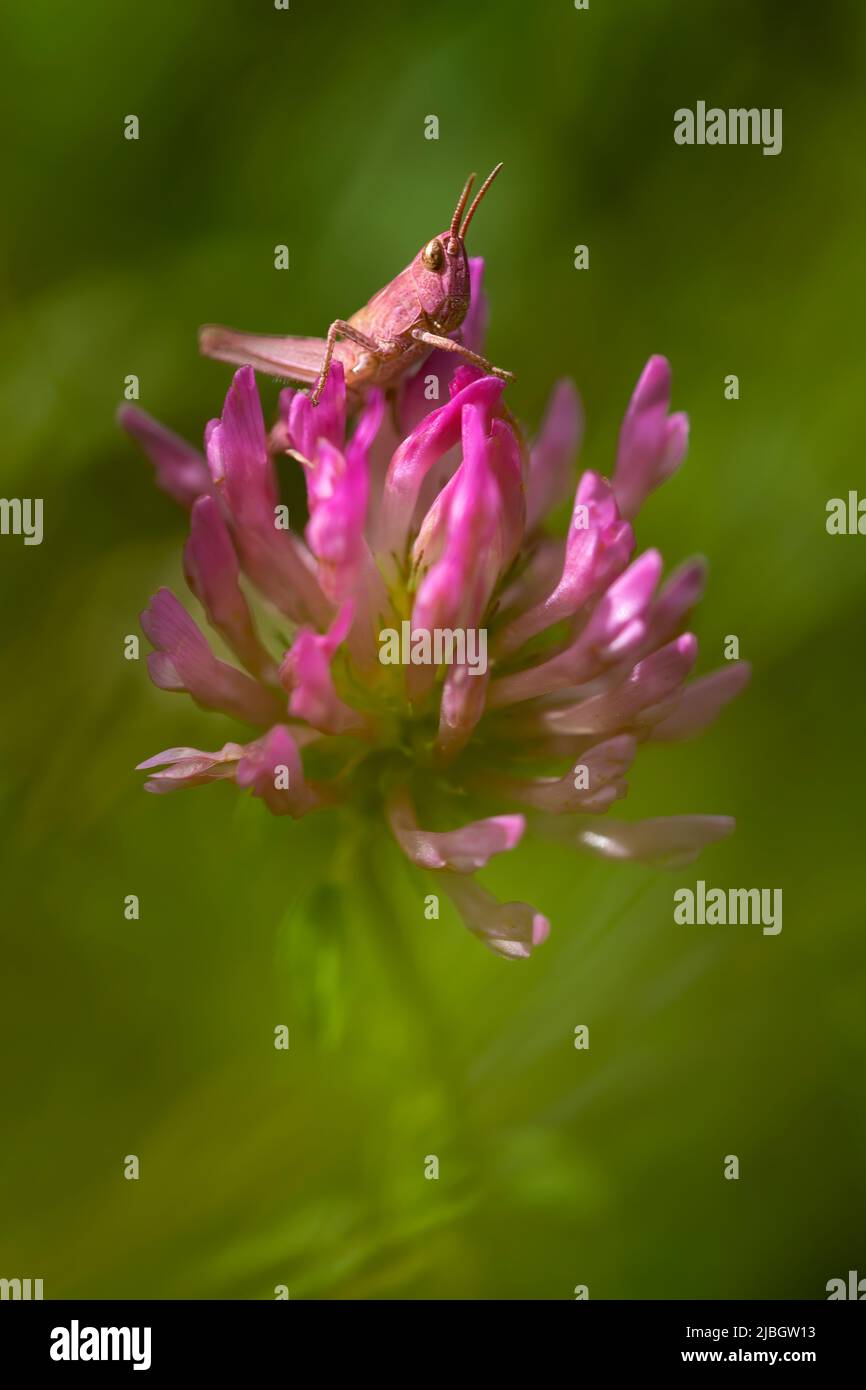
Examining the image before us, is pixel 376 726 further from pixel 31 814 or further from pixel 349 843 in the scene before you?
pixel 31 814

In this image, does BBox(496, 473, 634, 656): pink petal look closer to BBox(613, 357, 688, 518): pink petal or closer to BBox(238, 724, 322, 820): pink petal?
BBox(613, 357, 688, 518): pink petal

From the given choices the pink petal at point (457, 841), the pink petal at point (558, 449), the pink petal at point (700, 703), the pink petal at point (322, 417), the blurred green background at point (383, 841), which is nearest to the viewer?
the pink petal at point (457, 841)

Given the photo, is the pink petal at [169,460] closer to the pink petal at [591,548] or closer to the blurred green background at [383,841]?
the blurred green background at [383,841]

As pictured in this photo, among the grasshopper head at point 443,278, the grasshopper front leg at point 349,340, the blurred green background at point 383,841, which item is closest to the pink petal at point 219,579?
the grasshopper front leg at point 349,340

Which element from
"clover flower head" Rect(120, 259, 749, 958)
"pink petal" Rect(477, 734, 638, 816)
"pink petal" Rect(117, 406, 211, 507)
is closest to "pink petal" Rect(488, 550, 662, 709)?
"clover flower head" Rect(120, 259, 749, 958)

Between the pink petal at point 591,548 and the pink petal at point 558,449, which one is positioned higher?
the pink petal at point 558,449
